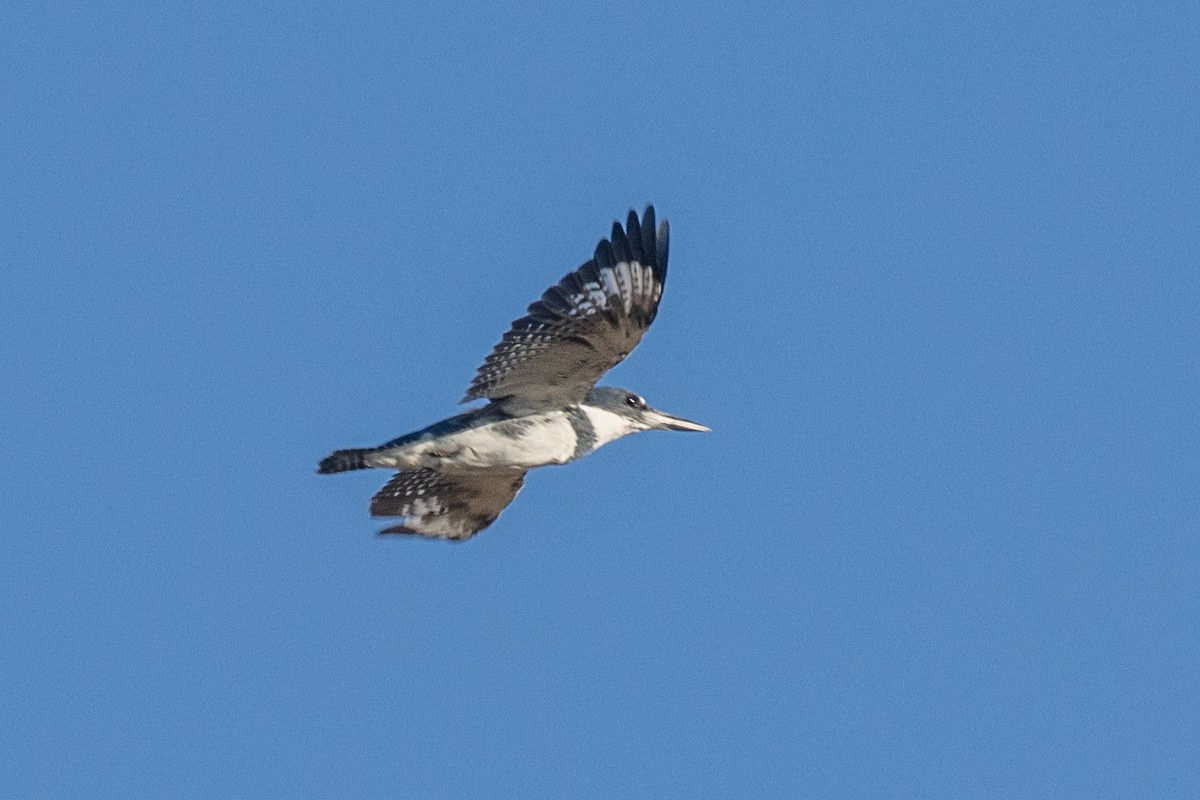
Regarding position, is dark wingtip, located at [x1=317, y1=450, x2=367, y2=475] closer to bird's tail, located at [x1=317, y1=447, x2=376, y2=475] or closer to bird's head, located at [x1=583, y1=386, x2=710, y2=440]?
bird's tail, located at [x1=317, y1=447, x2=376, y2=475]

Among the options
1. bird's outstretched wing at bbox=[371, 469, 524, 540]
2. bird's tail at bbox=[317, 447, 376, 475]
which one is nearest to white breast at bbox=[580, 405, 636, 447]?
bird's outstretched wing at bbox=[371, 469, 524, 540]

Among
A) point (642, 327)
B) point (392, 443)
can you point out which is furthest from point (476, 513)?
point (642, 327)

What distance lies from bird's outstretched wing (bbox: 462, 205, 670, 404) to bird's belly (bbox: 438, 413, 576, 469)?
440mm

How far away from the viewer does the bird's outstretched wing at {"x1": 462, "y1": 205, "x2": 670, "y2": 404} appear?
14336 mm

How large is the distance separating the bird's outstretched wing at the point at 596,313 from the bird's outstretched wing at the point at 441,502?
1779mm

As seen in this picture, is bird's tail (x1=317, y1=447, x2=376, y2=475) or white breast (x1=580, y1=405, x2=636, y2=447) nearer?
bird's tail (x1=317, y1=447, x2=376, y2=475)

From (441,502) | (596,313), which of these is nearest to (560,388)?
(596,313)

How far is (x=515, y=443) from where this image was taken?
15016 mm

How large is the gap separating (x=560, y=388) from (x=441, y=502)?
2.07 meters

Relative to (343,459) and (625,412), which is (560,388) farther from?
(343,459)

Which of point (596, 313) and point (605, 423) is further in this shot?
point (605, 423)

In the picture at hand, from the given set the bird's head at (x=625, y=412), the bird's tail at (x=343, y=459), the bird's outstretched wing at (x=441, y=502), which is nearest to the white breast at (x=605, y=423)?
the bird's head at (x=625, y=412)

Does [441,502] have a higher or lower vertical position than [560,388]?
lower

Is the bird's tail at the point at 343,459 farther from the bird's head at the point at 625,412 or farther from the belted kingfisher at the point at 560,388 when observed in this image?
the bird's head at the point at 625,412
